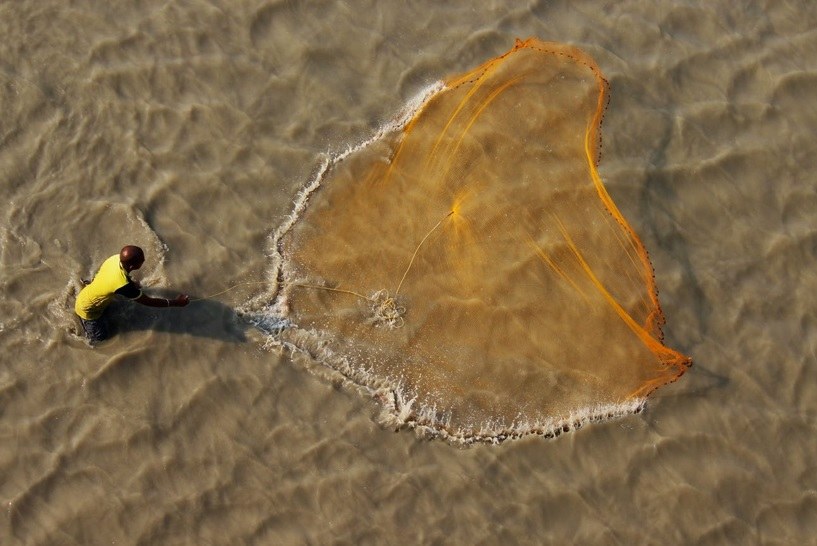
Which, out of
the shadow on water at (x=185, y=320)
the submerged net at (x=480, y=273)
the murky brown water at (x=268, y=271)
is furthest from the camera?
the submerged net at (x=480, y=273)

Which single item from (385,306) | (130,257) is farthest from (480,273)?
(130,257)

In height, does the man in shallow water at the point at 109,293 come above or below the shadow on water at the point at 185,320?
above

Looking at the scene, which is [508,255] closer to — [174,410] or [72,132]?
[174,410]

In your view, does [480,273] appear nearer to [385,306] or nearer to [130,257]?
[385,306]

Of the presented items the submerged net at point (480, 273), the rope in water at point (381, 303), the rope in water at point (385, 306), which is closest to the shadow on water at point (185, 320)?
the rope in water at point (381, 303)

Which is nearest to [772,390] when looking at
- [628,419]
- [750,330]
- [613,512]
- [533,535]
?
[750,330]

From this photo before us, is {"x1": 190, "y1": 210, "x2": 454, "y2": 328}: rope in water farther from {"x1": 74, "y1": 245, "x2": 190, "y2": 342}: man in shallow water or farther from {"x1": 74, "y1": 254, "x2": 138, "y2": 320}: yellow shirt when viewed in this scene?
{"x1": 74, "y1": 254, "x2": 138, "y2": 320}: yellow shirt

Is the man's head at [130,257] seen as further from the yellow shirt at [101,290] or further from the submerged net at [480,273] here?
the submerged net at [480,273]
